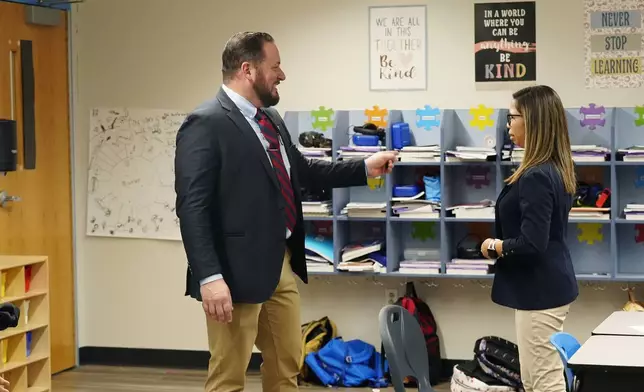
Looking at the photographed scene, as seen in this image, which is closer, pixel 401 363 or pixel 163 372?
pixel 401 363

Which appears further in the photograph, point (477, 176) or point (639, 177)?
point (477, 176)

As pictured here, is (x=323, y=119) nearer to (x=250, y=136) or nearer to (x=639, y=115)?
(x=639, y=115)

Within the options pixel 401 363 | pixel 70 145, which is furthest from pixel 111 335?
pixel 401 363

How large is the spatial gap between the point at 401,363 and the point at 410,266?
2.52m

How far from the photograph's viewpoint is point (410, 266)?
554 centimetres

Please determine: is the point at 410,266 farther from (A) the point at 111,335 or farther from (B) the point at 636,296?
(A) the point at 111,335

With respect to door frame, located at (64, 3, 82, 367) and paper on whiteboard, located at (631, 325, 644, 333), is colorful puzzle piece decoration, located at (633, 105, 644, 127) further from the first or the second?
door frame, located at (64, 3, 82, 367)

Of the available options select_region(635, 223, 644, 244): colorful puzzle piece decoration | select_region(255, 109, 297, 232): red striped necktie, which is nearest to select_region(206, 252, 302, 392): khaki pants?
select_region(255, 109, 297, 232): red striped necktie

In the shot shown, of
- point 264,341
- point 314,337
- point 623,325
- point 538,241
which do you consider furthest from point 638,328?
point 314,337

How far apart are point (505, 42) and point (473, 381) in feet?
6.33

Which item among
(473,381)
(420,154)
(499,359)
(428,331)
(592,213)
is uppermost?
(420,154)

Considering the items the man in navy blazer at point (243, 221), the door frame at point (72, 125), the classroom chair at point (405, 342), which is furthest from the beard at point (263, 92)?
the door frame at point (72, 125)

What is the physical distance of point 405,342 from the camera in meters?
3.17

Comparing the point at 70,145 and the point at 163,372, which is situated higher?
the point at 70,145
